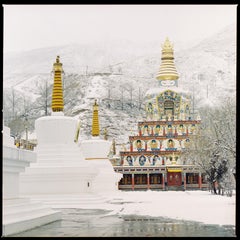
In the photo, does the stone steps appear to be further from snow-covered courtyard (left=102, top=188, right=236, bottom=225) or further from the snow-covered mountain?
the snow-covered mountain

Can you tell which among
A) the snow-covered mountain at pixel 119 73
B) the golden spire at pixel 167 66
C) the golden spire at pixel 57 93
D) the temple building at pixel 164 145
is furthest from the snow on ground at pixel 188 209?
the snow-covered mountain at pixel 119 73

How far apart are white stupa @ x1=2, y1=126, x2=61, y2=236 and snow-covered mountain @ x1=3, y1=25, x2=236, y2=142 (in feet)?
235

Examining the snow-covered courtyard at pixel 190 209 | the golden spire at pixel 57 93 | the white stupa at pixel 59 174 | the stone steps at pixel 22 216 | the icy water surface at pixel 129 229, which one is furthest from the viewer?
the golden spire at pixel 57 93

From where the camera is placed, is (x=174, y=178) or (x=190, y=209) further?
(x=174, y=178)

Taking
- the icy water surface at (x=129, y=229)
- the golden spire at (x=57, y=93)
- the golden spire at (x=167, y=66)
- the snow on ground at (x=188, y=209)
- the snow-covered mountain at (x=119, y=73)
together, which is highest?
the snow-covered mountain at (x=119, y=73)

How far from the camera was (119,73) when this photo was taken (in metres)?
120

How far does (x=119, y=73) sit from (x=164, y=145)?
252ft

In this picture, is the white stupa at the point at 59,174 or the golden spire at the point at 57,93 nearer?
the white stupa at the point at 59,174

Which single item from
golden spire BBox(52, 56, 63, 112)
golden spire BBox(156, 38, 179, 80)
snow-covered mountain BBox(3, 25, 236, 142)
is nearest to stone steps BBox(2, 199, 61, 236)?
golden spire BBox(52, 56, 63, 112)

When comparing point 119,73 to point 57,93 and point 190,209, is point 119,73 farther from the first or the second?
point 190,209

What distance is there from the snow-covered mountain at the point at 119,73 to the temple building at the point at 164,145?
108 feet

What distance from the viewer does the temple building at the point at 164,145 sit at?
137 feet

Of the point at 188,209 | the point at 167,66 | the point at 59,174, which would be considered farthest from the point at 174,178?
the point at 188,209

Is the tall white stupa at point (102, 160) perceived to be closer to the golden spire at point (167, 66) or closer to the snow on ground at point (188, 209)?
the snow on ground at point (188, 209)
